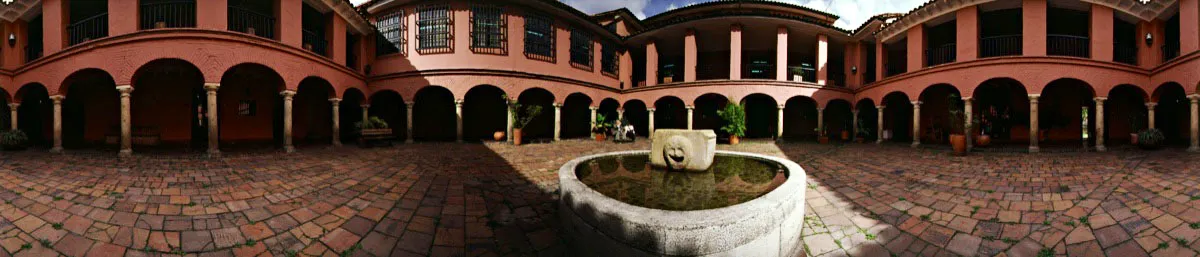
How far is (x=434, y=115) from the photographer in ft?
54.9

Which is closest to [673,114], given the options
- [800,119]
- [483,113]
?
[800,119]

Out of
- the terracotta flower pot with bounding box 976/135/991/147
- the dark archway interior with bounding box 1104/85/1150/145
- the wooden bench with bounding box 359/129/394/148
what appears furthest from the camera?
the dark archway interior with bounding box 1104/85/1150/145

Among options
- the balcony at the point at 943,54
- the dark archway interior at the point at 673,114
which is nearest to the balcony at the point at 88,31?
the dark archway interior at the point at 673,114

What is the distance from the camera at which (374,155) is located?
894 cm

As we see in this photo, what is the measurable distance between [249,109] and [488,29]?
8.46 meters

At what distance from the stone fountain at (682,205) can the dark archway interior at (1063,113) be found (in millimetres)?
15070

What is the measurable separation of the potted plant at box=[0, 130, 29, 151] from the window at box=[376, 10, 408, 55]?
8.31 metres

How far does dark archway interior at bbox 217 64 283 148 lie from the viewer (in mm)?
11969

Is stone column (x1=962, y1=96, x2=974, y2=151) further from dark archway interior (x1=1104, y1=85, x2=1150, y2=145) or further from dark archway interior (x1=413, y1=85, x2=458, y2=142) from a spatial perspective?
dark archway interior (x1=413, y1=85, x2=458, y2=142)

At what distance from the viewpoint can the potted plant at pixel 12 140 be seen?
8.90 metres

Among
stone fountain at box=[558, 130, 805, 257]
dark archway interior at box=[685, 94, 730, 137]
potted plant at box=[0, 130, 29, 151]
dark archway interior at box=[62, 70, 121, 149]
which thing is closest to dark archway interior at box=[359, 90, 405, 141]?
dark archway interior at box=[62, 70, 121, 149]

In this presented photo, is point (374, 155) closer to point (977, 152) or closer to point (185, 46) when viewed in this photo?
point (185, 46)

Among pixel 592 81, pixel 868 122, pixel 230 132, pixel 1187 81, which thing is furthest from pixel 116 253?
pixel 868 122

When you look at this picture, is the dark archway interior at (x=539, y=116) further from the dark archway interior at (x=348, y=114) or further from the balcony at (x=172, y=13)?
the balcony at (x=172, y=13)
